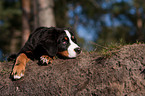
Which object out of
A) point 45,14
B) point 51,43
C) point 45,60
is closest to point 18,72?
point 45,60

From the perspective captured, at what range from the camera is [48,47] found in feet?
10.7

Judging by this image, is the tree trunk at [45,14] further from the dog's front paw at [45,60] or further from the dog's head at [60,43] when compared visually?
the dog's front paw at [45,60]

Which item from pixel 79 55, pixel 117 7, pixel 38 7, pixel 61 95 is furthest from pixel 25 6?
pixel 117 7

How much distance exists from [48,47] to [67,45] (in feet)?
1.43

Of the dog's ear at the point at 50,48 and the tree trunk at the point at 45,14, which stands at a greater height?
the tree trunk at the point at 45,14

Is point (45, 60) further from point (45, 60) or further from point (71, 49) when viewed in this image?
point (71, 49)

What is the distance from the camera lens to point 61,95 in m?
2.67

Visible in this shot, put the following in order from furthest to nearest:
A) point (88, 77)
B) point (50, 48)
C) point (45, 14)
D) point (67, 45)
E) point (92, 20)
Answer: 1. point (92, 20)
2. point (45, 14)
3. point (67, 45)
4. point (50, 48)
5. point (88, 77)

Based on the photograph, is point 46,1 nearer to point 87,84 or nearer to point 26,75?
point 26,75

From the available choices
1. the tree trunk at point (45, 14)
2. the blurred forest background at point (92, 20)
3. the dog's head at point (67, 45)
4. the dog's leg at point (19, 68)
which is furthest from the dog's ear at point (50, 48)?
the blurred forest background at point (92, 20)

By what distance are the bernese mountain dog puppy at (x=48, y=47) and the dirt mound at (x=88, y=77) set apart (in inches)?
7.5

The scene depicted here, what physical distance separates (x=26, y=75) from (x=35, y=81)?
0.82 feet

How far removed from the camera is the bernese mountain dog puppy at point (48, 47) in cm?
321

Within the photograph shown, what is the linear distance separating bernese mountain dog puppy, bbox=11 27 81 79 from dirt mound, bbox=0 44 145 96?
0.63 ft
